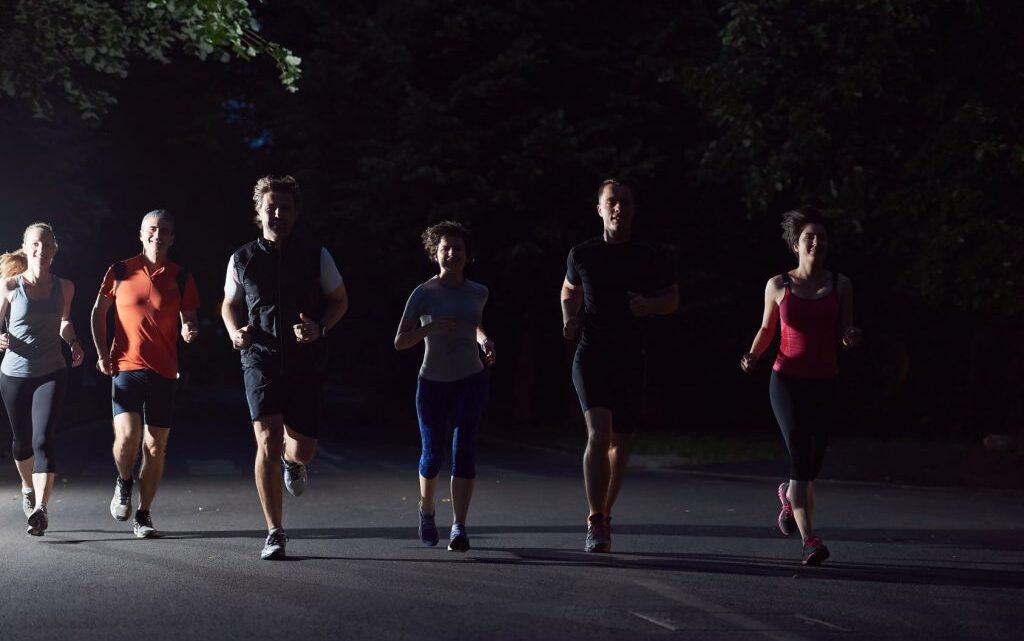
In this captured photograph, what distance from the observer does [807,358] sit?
350 inches

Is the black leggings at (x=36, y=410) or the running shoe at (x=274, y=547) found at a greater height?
the black leggings at (x=36, y=410)

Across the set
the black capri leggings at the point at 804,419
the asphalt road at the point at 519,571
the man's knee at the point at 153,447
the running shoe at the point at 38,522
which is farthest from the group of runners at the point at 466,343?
the running shoe at the point at 38,522

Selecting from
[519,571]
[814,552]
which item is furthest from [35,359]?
[814,552]

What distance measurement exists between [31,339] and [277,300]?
249 cm

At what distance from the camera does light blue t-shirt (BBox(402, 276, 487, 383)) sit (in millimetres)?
8992

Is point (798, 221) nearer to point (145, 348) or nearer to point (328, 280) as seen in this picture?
point (328, 280)

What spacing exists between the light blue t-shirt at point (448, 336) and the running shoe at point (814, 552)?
2.21 meters

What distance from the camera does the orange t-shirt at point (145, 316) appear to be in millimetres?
9797

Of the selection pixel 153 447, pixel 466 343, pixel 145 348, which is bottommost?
pixel 153 447

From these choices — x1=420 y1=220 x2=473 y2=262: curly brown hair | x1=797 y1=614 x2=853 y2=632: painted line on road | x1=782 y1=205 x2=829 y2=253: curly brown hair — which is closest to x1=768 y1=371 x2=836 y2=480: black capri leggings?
x1=782 y1=205 x2=829 y2=253: curly brown hair

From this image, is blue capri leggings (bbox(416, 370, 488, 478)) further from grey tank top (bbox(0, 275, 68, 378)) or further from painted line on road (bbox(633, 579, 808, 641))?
grey tank top (bbox(0, 275, 68, 378))

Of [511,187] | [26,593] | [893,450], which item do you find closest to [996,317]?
[893,450]

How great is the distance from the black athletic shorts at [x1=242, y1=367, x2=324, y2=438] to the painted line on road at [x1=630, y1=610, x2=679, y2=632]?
8.38 feet

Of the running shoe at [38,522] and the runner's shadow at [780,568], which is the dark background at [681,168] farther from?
the running shoe at [38,522]
